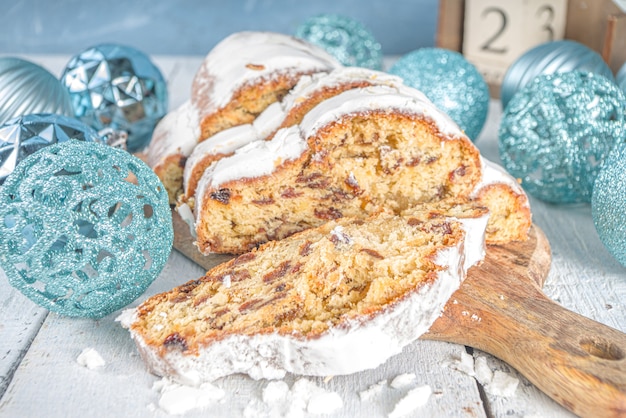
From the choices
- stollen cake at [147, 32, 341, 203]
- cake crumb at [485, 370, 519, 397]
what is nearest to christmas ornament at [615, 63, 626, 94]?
stollen cake at [147, 32, 341, 203]

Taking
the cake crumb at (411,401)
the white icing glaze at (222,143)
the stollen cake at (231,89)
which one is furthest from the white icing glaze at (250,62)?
the cake crumb at (411,401)

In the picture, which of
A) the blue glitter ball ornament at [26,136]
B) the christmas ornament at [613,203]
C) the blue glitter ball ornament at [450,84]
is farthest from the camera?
the blue glitter ball ornament at [450,84]

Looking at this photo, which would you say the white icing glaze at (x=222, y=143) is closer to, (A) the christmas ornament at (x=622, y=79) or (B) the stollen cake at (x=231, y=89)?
(B) the stollen cake at (x=231, y=89)

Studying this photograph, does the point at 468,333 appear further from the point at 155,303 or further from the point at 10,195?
the point at 10,195

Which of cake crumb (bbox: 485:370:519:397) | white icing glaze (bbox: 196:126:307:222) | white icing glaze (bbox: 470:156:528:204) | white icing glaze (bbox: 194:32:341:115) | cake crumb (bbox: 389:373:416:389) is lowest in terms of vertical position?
cake crumb (bbox: 485:370:519:397)

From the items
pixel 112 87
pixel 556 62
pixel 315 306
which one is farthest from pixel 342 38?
pixel 315 306

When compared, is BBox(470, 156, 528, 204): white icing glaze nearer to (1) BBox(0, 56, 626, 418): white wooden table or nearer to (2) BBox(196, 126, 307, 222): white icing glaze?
(1) BBox(0, 56, 626, 418): white wooden table

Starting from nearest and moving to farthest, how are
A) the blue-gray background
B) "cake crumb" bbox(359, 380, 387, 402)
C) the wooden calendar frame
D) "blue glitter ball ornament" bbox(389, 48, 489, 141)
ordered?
"cake crumb" bbox(359, 380, 387, 402) → "blue glitter ball ornament" bbox(389, 48, 489, 141) → the wooden calendar frame → the blue-gray background
